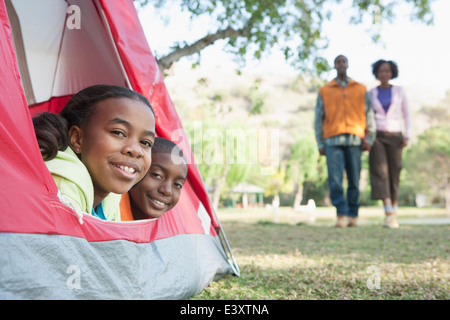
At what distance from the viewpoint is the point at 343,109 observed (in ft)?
16.4

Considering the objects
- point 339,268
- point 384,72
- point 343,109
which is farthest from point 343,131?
point 339,268

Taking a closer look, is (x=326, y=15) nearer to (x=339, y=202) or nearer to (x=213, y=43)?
(x=213, y=43)

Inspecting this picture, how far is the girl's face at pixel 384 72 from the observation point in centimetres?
511

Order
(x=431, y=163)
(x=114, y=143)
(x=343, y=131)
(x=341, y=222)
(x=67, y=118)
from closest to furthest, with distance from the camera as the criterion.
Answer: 1. (x=114, y=143)
2. (x=67, y=118)
3. (x=343, y=131)
4. (x=341, y=222)
5. (x=431, y=163)

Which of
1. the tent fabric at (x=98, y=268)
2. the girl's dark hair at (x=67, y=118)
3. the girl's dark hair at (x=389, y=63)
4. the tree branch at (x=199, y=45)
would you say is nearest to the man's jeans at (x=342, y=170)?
the girl's dark hair at (x=389, y=63)

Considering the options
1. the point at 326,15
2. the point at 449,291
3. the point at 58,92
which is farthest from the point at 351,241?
the point at 326,15

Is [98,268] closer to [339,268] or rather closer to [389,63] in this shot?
[339,268]

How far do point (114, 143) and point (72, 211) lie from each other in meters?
0.33

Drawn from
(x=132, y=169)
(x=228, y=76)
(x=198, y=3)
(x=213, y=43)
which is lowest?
(x=132, y=169)

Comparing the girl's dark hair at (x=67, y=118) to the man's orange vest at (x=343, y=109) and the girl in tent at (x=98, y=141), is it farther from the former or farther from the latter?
the man's orange vest at (x=343, y=109)

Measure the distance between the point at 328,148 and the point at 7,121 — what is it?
4.26 meters

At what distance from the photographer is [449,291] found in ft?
6.34

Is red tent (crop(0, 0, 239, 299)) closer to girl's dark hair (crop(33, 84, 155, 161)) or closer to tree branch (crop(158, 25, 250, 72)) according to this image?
girl's dark hair (crop(33, 84, 155, 161))

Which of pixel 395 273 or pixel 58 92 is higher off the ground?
pixel 58 92
